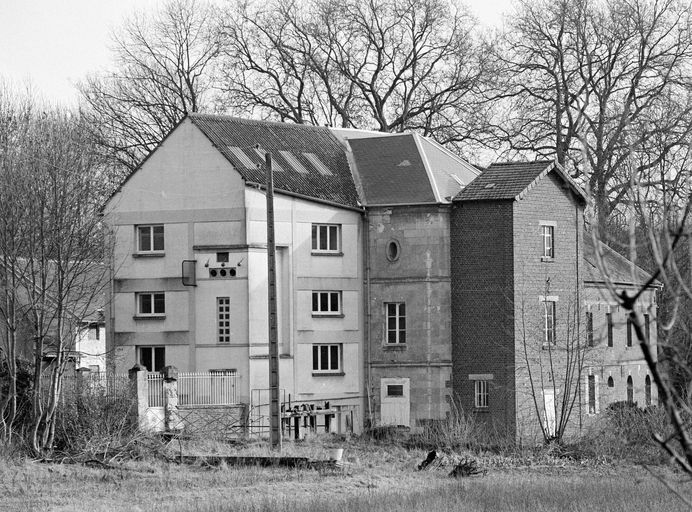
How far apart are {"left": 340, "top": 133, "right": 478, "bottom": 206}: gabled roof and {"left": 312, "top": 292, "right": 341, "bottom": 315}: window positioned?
363 cm

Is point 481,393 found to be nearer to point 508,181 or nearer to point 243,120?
point 508,181

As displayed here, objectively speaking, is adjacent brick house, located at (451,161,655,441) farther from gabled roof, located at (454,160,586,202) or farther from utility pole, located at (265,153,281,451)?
utility pole, located at (265,153,281,451)

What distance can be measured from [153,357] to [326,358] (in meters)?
6.15

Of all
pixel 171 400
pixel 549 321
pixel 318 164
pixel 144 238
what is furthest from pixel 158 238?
pixel 549 321

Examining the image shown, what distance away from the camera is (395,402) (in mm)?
42656

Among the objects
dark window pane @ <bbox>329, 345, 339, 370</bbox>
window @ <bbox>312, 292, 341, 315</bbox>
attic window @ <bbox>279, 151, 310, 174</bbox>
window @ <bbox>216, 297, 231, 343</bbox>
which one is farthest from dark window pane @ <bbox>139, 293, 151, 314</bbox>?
attic window @ <bbox>279, 151, 310, 174</bbox>

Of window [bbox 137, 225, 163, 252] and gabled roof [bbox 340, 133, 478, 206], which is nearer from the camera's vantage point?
window [bbox 137, 225, 163, 252]

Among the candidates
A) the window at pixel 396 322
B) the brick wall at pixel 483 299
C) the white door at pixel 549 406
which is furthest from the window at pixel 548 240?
the window at pixel 396 322

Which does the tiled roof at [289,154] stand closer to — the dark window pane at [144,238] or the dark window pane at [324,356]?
the dark window pane at [144,238]

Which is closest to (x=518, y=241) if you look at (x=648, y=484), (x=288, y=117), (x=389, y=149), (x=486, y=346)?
(x=486, y=346)

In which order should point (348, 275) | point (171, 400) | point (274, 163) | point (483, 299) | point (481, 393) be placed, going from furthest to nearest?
point (348, 275) < point (274, 163) < point (483, 299) < point (481, 393) < point (171, 400)

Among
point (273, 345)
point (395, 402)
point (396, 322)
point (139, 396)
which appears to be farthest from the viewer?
point (396, 322)

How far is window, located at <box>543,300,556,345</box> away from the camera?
140ft

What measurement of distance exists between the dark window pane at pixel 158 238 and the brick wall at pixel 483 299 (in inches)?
410
